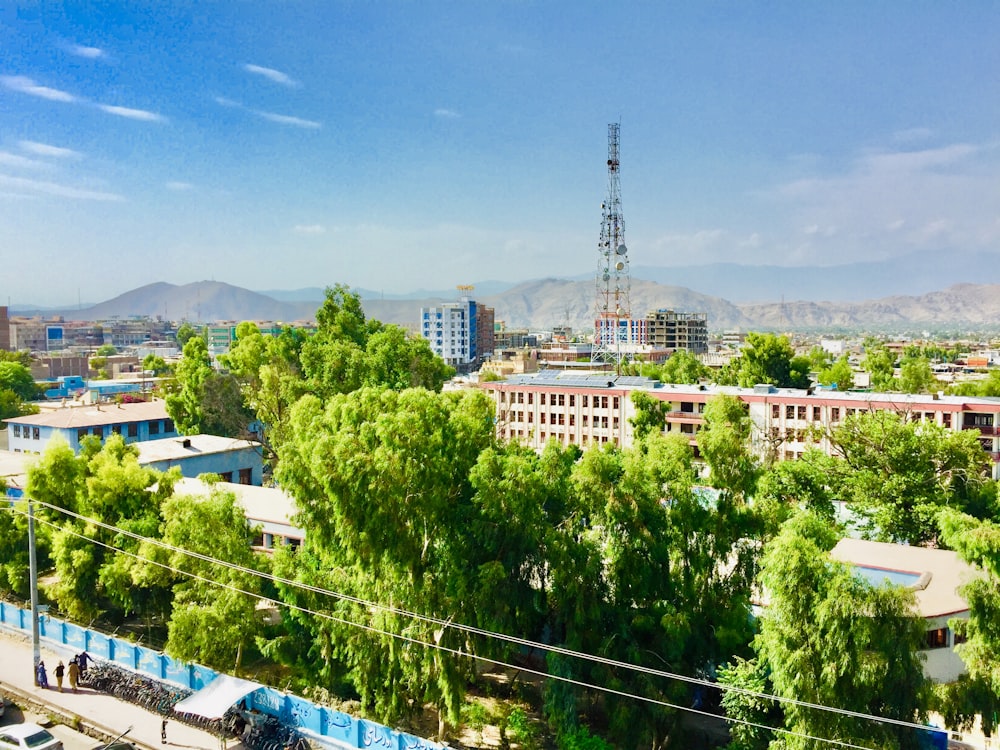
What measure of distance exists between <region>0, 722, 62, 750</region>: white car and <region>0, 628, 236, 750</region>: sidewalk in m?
1.45

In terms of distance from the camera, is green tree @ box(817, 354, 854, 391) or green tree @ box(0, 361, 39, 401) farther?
green tree @ box(0, 361, 39, 401)

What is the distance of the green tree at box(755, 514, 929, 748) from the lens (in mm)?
13938

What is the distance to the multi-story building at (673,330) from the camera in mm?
163250

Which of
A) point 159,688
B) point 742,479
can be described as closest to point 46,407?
point 159,688

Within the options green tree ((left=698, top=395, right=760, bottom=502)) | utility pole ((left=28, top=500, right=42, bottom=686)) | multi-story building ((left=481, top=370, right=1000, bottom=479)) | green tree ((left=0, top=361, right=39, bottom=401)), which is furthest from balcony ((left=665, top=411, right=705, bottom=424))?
green tree ((left=0, top=361, right=39, bottom=401))

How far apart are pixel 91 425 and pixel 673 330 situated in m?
135

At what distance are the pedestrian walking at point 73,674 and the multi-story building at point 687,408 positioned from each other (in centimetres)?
2495

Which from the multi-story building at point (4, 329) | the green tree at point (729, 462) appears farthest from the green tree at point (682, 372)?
the multi-story building at point (4, 329)

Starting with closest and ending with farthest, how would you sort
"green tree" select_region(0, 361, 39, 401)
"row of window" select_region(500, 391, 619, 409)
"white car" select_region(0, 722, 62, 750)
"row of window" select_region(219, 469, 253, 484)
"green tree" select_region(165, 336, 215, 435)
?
1. "white car" select_region(0, 722, 62, 750)
2. "row of window" select_region(219, 469, 253, 484)
3. "green tree" select_region(165, 336, 215, 435)
4. "row of window" select_region(500, 391, 619, 409)
5. "green tree" select_region(0, 361, 39, 401)

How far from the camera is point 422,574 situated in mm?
17234

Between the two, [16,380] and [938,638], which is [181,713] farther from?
[16,380]

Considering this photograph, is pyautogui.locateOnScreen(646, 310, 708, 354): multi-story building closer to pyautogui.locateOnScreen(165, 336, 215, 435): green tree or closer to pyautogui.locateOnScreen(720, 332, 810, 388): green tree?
pyautogui.locateOnScreen(720, 332, 810, 388): green tree

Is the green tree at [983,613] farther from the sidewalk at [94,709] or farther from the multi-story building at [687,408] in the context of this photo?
the multi-story building at [687,408]

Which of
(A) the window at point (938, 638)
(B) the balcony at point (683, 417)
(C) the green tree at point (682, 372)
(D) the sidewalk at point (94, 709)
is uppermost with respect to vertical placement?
(C) the green tree at point (682, 372)
